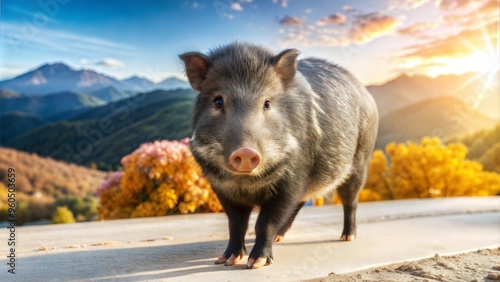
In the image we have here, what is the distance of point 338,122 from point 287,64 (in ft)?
2.76

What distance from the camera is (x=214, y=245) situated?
4.57m

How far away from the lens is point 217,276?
3.45m

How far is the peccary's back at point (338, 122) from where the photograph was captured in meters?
4.06

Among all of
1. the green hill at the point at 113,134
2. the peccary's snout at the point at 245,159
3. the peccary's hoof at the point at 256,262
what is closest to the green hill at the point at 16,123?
the green hill at the point at 113,134

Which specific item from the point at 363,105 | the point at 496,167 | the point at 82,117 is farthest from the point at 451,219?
the point at 82,117

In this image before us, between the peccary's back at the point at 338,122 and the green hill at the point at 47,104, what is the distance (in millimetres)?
75203

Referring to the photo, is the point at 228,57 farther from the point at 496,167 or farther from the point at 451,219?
the point at 496,167

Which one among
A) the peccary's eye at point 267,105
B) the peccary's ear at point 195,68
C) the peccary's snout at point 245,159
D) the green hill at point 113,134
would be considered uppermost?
the peccary's ear at point 195,68

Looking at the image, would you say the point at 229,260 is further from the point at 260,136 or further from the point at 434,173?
the point at 434,173

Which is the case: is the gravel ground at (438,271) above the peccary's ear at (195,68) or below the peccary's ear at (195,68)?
below

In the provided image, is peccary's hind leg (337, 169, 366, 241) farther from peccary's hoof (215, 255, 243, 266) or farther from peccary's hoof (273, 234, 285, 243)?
peccary's hoof (215, 255, 243, 266)

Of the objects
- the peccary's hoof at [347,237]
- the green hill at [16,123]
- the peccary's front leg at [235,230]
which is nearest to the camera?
the peccary's front leg at [235,230]

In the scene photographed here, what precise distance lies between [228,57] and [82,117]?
8979 centimetres

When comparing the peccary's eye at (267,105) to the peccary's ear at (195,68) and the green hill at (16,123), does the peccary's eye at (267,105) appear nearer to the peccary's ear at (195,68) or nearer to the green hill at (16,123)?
the peccary's ear at (195,68)
